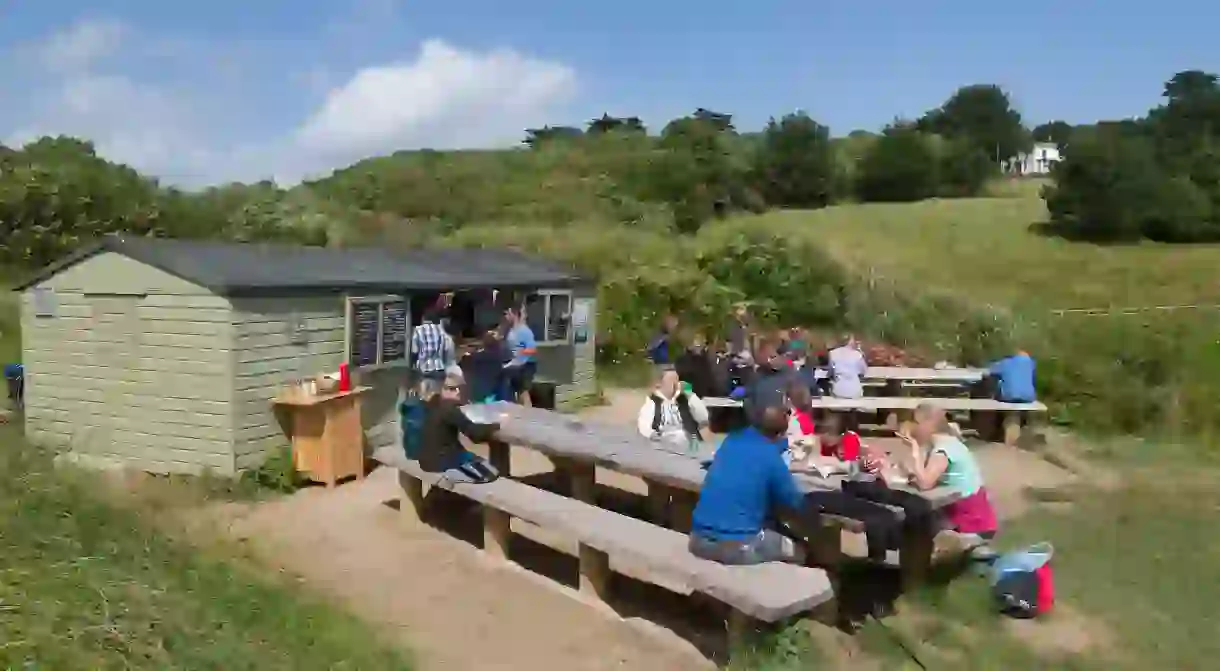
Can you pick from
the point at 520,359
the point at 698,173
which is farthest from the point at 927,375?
the point at 698,173

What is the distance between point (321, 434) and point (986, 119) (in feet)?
245

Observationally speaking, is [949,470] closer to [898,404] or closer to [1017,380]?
[898,404]

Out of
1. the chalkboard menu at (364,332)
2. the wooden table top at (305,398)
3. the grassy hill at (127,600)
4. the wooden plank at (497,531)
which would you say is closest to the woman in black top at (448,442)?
the wooden plank at (497,531)

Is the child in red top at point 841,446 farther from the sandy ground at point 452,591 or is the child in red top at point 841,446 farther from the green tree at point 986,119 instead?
the green tree at point 986,119

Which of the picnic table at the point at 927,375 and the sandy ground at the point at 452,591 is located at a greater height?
the picnic table at the point at 927,375

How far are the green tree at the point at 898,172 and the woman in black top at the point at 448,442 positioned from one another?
→ 143 ft

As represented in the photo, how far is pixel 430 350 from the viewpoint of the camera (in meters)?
10.2

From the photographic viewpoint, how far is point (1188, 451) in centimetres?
1078

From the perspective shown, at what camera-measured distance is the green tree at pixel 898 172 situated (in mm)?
48250

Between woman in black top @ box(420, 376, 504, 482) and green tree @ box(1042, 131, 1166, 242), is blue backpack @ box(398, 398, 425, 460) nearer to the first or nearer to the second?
woman in black top @ box(420, 376, 504, 482)

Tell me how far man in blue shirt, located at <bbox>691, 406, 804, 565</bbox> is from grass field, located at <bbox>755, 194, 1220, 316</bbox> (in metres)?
16.7

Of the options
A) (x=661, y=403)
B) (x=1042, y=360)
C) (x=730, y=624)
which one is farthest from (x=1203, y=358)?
(x=730, y=624)

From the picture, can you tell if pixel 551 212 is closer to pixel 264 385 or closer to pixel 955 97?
pixel 264 385

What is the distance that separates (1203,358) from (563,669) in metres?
10.1
